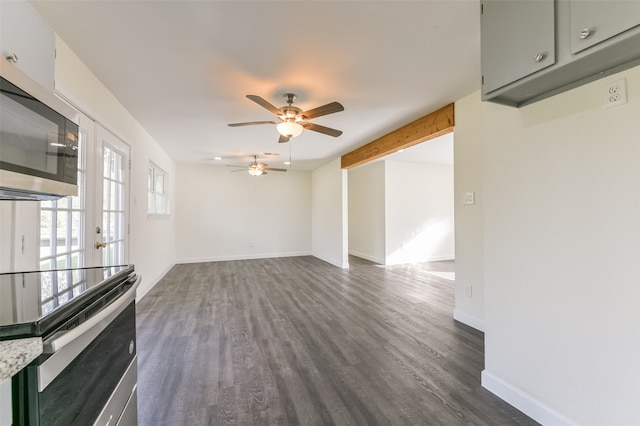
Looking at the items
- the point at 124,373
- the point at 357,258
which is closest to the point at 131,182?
the point at 124,373

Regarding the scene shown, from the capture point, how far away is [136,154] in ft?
12.0

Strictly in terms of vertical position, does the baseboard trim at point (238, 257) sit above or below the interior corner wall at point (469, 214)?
below

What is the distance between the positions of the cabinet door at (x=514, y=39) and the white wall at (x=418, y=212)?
500 centimetres

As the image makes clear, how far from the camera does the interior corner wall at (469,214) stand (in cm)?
283

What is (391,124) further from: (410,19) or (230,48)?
(230,48)

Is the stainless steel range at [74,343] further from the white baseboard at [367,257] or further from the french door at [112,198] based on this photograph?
the white baseboard at [367,257]

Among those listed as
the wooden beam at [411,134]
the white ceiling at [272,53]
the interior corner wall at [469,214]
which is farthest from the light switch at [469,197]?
the white ceiling at [272,53]

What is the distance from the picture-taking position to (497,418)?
162 cm

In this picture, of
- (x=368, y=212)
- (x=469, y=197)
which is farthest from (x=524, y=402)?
(x=368, y=212)

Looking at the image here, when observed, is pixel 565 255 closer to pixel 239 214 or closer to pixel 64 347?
pixel 64 347

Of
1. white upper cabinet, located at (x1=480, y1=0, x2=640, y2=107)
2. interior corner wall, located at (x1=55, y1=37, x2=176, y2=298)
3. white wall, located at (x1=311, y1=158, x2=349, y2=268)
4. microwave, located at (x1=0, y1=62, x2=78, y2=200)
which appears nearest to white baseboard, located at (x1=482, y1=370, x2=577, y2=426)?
white upper cabinet, located at (x1=480, y1=0, x2=640, y2=107)

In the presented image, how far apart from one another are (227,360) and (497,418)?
193 centimetres

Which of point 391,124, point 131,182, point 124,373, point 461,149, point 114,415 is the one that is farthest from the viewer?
point 391,124

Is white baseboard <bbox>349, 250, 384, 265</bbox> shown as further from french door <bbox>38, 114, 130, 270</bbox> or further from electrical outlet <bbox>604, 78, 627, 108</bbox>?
electrical outlet <bbox>604, 78, 627, 108</bbox>
